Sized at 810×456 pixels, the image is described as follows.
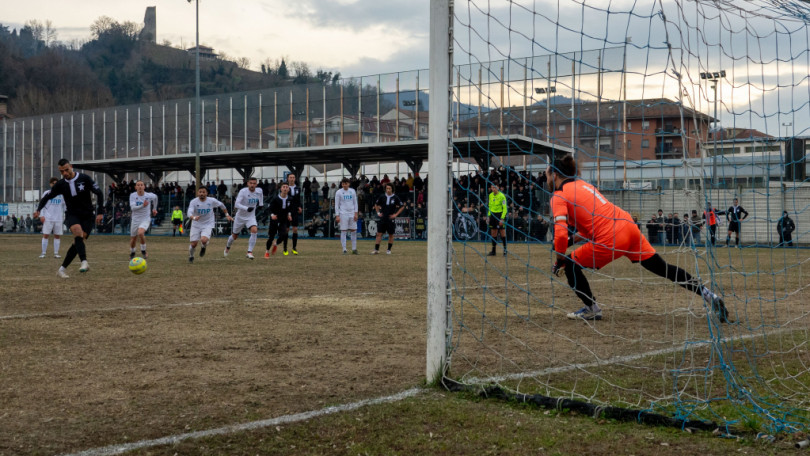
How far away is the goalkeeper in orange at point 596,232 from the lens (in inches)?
272

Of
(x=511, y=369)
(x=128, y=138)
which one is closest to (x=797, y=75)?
(x=511, y=369)

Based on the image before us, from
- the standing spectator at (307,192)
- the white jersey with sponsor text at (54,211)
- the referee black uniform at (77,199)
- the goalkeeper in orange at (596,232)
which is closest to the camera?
the goalkeeper in orange at (596,232)

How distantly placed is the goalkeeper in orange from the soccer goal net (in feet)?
0.65

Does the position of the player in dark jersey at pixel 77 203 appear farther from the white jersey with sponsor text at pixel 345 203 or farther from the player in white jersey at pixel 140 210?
the white jersey with sponsor text at pixel 345 203

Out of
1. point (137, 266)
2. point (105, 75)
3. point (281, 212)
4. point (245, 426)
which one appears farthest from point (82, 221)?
point (105, 75)

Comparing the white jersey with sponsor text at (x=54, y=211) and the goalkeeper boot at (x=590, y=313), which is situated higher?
the white jersey with sponsor text at (x=54, y=211)

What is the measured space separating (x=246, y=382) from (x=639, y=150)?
146 inches

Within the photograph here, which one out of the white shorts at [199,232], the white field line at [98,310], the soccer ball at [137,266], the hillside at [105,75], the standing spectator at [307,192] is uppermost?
the hillside at [105,75]

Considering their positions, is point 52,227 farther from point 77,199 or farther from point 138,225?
point 77,199

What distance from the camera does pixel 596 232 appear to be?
23.9 feet

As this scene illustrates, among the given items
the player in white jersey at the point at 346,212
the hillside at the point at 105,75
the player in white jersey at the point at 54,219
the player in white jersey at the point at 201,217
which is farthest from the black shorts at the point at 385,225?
the hillside at the point at 105,75

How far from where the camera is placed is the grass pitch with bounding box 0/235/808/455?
146 inches

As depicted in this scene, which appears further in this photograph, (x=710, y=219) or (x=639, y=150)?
(x=639, y=150)

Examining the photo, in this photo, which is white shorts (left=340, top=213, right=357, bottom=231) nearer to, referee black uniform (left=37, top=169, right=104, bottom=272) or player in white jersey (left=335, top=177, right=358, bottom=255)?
player in white jersey (left=335, top=177, right=358, bottom=255)
